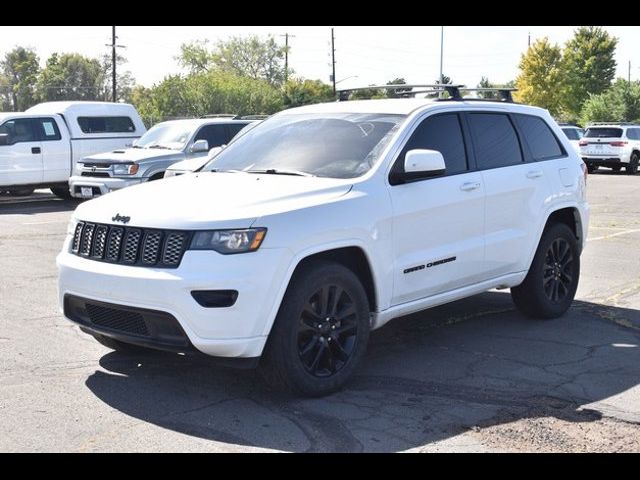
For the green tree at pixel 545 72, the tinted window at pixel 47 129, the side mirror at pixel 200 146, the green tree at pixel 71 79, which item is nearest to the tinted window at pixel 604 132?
the side mirror at pixel 200 146

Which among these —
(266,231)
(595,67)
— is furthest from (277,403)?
(595,67)

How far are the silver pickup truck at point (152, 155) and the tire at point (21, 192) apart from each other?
234 centimetres

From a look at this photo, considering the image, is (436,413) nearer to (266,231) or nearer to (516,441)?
(516,441)

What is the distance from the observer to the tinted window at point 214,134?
681 inches

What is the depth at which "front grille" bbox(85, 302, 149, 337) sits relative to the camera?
5137 mm

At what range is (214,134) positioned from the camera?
686 inches

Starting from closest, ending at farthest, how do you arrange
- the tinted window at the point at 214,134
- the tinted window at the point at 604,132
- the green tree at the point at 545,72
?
the tinted window at the point at 214,134
the tinted window at the point at 604,132
the green tree at the point at 545,72

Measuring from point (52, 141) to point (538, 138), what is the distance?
14006 millimetres

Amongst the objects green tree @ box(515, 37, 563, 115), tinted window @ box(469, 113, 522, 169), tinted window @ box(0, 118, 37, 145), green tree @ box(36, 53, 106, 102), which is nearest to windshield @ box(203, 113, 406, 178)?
tinted window @ box(469, 113, 522, 169)

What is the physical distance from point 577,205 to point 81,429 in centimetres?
476

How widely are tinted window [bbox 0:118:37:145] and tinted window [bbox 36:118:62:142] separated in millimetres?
171

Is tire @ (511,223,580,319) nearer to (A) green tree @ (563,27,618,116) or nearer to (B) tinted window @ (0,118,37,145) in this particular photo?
(B) tinted window @ (0,118,37,145)

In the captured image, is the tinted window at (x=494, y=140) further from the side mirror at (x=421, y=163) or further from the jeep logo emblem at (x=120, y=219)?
the jeep logo emblem at (x=120, y=219)

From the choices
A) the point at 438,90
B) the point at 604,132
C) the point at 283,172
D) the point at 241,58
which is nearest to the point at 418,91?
the point at 438,90
